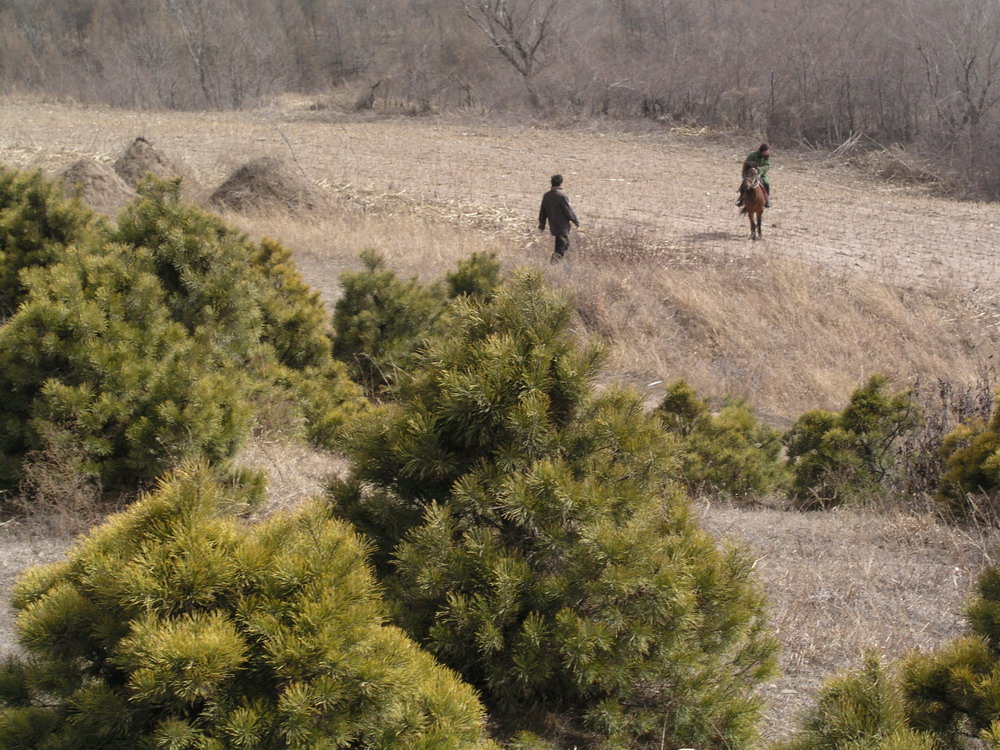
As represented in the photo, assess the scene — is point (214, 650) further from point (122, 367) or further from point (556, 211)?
point (556, 211)

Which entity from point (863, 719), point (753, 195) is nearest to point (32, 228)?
point (863, 719)

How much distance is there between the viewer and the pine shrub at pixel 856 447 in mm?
7711

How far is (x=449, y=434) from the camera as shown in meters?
3.34

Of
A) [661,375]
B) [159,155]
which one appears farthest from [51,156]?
[661,375]

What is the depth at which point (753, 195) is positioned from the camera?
16.9m

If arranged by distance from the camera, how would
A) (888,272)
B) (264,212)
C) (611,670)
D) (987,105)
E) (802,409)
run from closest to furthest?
(611,670), (802,409), (888,272), (264,212), (987,105)

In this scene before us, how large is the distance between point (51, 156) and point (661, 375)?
17.0m

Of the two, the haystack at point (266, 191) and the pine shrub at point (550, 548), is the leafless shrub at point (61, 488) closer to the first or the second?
the pine shrub at point (550, 548)

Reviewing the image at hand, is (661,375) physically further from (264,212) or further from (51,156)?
(51,156)

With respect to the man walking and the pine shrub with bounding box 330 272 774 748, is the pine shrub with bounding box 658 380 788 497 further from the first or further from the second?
the man walking

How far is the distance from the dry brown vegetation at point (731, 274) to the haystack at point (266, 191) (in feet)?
0.75

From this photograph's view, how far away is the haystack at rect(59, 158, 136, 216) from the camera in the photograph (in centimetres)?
1652

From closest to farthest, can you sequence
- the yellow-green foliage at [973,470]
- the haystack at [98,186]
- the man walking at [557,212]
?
the yellow-green foliage at [973,470] < the man walking at [557,212] < the haystack at [98,186]

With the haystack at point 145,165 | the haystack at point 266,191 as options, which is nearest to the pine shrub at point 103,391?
the haystack at point 266,191
